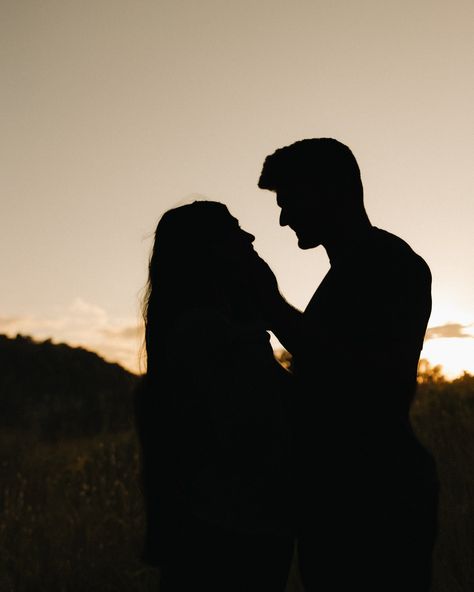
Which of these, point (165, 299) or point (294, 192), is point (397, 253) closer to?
point (294, 192)

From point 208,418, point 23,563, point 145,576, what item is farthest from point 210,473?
point 23,563

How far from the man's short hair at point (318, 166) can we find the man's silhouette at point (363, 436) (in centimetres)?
47

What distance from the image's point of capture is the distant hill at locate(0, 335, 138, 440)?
15.0 meters

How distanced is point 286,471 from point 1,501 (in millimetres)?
5635

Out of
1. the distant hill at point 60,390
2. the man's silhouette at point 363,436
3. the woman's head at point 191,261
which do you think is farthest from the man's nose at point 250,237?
the distant hill at point 60,390

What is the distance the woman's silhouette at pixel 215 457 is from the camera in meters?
1.74

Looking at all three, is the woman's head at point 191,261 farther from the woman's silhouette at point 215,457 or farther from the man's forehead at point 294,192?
the man's forehead at point 294,192

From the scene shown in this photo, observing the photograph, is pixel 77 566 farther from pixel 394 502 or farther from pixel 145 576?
pixel 394 502

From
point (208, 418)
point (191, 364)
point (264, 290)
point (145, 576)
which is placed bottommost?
point (145, 576)

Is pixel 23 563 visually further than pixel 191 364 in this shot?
Yes

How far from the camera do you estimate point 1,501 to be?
658 centimetres

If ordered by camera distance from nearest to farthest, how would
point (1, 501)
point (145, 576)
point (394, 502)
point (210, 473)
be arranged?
point (210, 473) < point (394, 502) < point (145, 576) < point (1, 501)

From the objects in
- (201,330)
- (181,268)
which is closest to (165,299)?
(181,268)

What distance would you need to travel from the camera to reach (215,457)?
176cm
